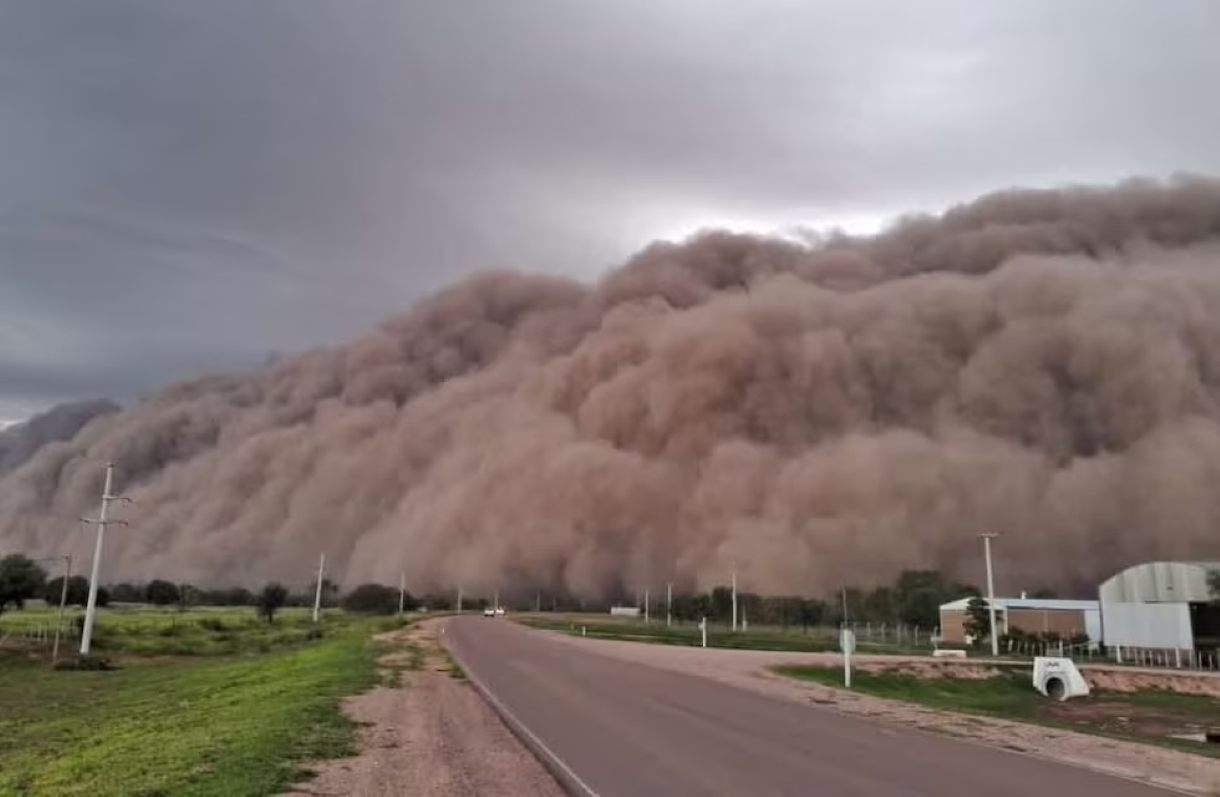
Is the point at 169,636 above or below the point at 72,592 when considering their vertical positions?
below

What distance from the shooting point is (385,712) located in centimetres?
1380

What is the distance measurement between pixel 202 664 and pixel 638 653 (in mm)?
15137

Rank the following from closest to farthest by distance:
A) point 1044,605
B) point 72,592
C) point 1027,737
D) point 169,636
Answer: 1. point 1027,737
2. point 169,636
3. point 1044,605
4. point 72,592

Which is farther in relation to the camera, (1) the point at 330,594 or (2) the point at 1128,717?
(1) the point at 330,594

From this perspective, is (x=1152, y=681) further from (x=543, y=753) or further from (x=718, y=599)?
(x=718, y=599)

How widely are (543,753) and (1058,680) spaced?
23816mm

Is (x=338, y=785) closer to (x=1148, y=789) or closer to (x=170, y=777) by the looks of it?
(x=170, y=777)

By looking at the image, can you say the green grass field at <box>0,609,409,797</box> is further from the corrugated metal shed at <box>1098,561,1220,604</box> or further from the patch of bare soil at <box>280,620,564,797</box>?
the corrugated metal shed at <box>1098,561,1220,604</box>

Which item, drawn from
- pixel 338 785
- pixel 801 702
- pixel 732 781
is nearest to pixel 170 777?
pixel 338 785

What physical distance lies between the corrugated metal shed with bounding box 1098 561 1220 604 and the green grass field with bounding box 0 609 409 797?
124ft

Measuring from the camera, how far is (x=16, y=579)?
50.7 metres

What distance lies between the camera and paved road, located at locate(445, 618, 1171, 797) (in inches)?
338

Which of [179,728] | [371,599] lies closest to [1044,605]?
[371,599]

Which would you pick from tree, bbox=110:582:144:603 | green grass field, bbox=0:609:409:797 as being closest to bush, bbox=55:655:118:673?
green grass field, bbox=0:609:409:797
